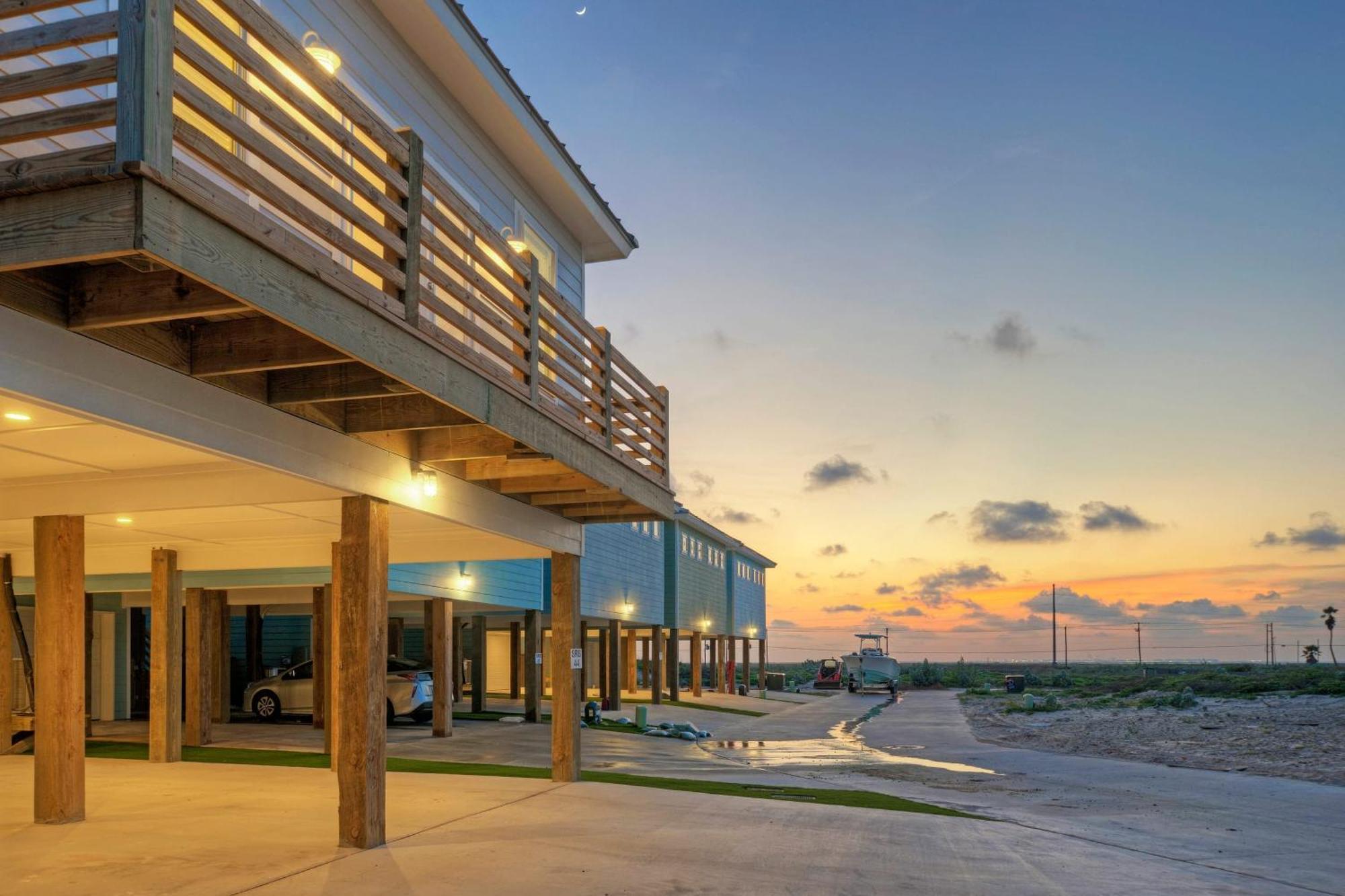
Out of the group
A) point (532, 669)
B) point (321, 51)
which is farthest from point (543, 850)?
point (532, 669)

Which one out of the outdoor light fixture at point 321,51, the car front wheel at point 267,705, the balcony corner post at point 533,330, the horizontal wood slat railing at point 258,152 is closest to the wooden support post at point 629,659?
the car front wheel at point 267,705

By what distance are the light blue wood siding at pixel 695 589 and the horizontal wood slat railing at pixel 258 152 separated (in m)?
29.3

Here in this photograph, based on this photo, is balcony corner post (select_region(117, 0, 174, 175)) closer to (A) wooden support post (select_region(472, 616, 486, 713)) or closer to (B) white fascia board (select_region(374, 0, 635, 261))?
(B) white fascia board (select_region(374, 0, 635, 261))

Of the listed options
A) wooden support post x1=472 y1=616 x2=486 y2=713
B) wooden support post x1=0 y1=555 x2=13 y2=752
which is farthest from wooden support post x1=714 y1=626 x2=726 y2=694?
wooden support post x1=0 y1=555 x2=13 y2=752

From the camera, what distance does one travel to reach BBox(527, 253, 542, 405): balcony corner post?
9945 mm

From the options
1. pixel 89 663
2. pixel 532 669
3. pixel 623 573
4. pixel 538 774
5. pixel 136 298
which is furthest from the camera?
pixel 623 573

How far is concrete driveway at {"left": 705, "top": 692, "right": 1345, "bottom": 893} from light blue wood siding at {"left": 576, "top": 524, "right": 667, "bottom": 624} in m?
5.26

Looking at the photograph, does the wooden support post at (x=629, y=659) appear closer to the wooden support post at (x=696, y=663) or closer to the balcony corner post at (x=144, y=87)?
the wooden support post at (x=696, y=663)

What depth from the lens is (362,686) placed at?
29.4 feet

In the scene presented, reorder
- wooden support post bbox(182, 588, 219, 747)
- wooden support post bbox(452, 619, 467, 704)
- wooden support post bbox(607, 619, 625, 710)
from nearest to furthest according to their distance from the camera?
wooden support post bbox(182, 588, 219, 747) → wooden support post bbox(607, 619, 625, 710) → wooden support post bbox(452, 619, 467, 704)

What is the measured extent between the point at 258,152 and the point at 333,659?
11.9 meters

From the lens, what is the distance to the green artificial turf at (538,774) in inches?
514

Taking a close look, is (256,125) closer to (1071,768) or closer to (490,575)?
(490,575)

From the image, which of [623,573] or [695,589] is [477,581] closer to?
[623,573]
